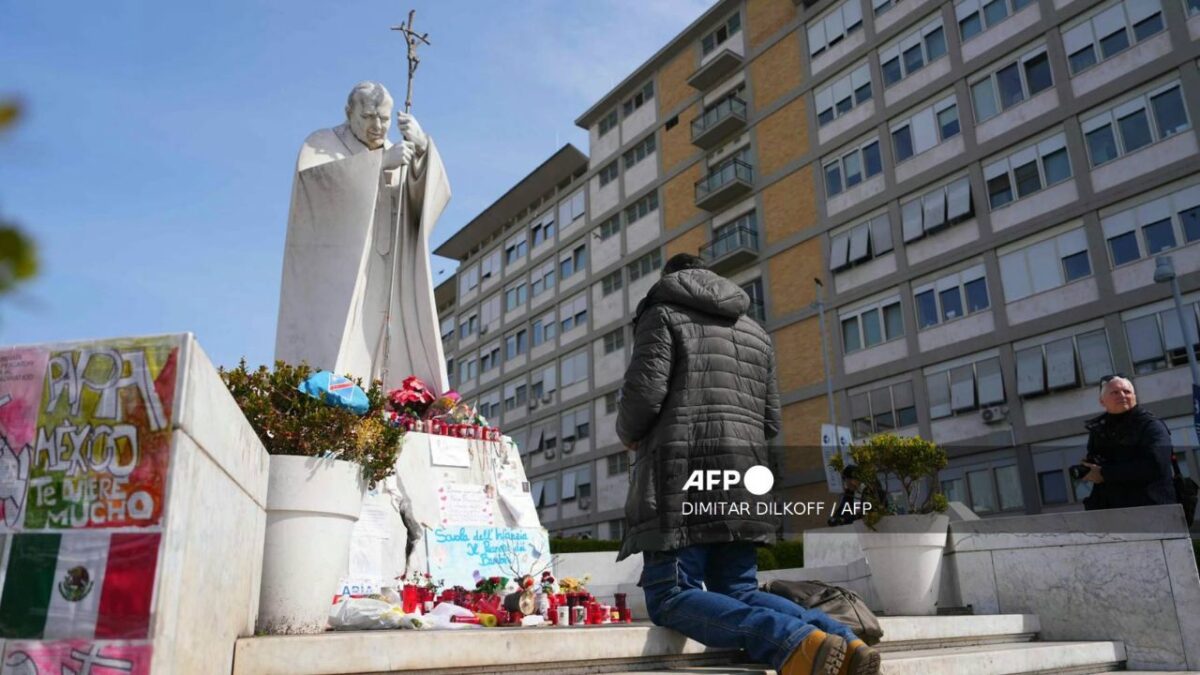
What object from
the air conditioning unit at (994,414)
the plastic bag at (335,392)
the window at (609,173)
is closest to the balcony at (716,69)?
the window at (609,173)

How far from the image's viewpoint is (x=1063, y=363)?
873 inches

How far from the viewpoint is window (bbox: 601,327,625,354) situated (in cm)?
3872

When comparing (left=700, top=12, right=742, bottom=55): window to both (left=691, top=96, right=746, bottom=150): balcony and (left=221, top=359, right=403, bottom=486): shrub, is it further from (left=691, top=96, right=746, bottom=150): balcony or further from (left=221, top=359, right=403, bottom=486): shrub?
(left=221, top=359, right=403, bottom=486): shrub

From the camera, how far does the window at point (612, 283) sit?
39.4 metres

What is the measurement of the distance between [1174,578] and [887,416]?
20.8m

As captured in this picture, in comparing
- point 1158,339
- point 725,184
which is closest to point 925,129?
point 725,184

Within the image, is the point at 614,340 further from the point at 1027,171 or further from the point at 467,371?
the point at 1027,171

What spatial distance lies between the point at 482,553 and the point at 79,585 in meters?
5.08

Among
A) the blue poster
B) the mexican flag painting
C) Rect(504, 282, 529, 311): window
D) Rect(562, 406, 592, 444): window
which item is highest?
Rect(504, 282, 529, 311): window

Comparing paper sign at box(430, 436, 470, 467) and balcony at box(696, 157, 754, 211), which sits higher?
balcony at box(696, 157, 754, 211)

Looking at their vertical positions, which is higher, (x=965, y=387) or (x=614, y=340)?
(x=614, y=340)

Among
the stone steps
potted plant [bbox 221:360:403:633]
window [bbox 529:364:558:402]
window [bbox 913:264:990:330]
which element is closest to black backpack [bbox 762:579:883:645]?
the stone steps

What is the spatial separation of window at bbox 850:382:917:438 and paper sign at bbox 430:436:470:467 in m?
20.3

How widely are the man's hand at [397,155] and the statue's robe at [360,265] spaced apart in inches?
5.3
